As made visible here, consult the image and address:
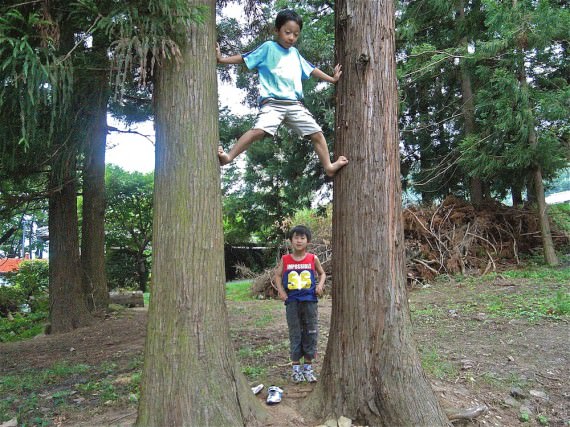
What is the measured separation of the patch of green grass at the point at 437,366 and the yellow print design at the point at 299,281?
4.95 ft

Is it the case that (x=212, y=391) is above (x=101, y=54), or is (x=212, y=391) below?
below

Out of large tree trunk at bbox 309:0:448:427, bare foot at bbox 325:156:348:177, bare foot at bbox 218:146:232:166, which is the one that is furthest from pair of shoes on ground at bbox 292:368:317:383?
bare foot at bbox 218:146:232:166

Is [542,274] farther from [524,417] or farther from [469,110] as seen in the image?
[524,417]

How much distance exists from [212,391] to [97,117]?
4297 mm

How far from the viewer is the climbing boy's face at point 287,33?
3.72 meters

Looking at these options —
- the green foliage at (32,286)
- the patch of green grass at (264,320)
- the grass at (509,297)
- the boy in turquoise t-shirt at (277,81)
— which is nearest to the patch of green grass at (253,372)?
the boy in turquoise t-shirt at (277,81)

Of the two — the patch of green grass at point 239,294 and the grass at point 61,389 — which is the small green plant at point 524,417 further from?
the patch of green grass at point 239,294

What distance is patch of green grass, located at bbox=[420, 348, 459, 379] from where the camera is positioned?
173 inches

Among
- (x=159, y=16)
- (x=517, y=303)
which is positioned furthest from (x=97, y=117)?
(x=517, y=303)

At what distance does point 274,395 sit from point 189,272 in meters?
1.32

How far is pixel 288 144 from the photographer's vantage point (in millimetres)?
15305

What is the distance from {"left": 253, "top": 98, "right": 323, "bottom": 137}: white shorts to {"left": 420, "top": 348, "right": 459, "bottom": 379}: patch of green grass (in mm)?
2622

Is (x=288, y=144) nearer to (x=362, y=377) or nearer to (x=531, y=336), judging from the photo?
(x=531, y=336)

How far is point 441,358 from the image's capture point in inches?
192
